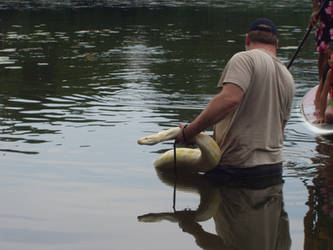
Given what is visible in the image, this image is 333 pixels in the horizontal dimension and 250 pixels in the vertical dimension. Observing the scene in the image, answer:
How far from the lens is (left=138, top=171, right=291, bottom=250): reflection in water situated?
4.43m

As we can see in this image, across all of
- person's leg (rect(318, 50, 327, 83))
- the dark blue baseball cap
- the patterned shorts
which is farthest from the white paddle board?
the dark blue baseball cap

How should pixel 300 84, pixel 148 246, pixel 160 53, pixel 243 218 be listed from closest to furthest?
pixel 148 246 → pixel 243 218 → pixel 300 84 → pixel 160 53

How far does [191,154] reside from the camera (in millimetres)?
6008

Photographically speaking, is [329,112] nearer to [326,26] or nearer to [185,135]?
[326,26]

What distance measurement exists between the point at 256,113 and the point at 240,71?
0.41 metres

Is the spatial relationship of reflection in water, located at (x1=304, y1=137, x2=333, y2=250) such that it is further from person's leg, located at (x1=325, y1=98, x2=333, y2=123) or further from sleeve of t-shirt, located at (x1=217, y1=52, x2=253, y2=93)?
person's leg, located at (x1=325, y1=98, x2=333, y2=123)

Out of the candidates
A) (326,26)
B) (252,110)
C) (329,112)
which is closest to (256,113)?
(252,110)

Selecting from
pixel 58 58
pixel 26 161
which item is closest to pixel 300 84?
pixel 58 58

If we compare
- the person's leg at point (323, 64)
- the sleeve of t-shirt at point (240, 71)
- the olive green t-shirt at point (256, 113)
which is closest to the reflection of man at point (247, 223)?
the olive green t-shirt at point (256, 113)

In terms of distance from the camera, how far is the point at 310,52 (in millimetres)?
15359

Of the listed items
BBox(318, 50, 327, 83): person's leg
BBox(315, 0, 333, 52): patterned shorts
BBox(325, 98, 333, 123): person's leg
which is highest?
BBox(315, 0, 333, 52): patterned shorts

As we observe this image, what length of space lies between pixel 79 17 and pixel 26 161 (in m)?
17.5

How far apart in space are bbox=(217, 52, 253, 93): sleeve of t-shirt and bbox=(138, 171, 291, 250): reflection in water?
33.9 inches

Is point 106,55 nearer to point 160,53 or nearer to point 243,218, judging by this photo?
point 160,53
